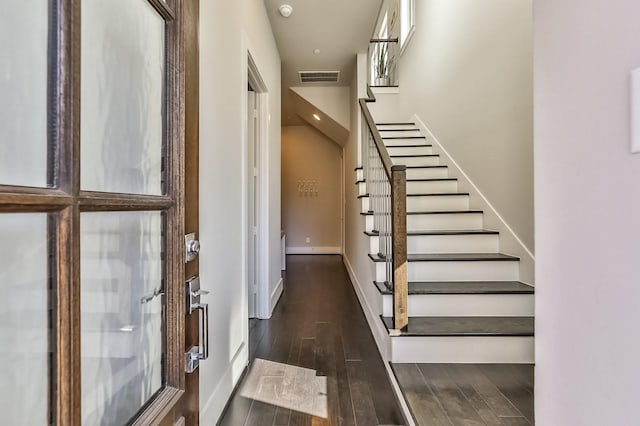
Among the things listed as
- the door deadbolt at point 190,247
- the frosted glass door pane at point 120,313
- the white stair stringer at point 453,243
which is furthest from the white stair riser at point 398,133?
the frosted glass door pane at point 120,313

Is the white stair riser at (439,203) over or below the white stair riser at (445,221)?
over

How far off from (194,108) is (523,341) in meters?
2.24

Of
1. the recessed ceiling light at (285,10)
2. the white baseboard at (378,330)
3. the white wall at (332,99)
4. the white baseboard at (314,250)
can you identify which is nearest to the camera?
the white baseboard at (378,330)

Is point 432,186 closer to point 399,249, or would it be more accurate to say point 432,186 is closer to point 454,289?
point 454,289

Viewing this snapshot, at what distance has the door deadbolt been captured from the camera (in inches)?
35.7

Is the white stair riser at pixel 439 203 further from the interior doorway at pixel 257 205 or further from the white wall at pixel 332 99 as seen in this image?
the white wall at pixel 332 99

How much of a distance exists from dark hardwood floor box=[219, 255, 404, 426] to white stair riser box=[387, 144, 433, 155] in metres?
1.94

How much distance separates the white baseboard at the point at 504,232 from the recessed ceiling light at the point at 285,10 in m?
2.40

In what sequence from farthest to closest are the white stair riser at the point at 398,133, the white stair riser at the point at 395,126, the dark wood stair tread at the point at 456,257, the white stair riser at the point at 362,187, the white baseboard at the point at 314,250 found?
1. the white baseboard at the point at 314,250
2. the white stair riser at the point at 395,126
3. the white stair riser at the point at 398,133
4. the white stair riser at the point at 362,187
5. the dark wood stair tread at the point at 456,257
